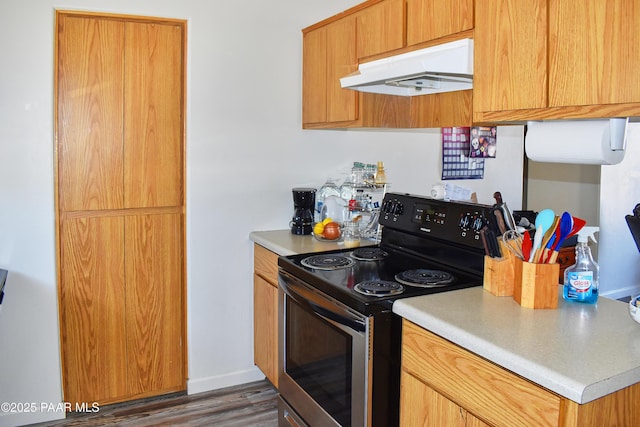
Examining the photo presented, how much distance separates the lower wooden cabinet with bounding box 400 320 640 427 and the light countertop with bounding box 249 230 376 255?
0.98m

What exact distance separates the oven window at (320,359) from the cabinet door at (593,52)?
1064mm

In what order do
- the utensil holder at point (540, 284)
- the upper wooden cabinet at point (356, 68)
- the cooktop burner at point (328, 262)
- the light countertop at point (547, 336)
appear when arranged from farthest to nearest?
1. the upper wooden cabinet at point (356, 68)
2. the cooktop burner at point (328, 262)
3. the utensil holder at point (540, 284)
4. the light countertop at point (547, 336)

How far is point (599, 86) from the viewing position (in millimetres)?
1517

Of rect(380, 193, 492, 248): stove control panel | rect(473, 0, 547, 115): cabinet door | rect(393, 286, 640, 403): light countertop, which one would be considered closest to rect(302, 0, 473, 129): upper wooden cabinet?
rect(473, 0, 547, 115): cabinet door

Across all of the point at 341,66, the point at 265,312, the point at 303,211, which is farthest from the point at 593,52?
the point at 265,312

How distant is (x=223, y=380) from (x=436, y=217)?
5.29 feet

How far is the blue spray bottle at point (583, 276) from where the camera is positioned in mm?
1637

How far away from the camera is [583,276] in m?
1.64

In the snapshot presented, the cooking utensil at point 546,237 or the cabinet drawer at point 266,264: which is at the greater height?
the cooking utensil at point 546,237

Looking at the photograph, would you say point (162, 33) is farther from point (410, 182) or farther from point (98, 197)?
point (410, 182)

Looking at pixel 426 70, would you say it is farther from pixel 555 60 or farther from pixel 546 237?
pixel 546 237

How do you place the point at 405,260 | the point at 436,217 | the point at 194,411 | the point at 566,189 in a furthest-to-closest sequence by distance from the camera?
the point at 566,189 < the point at 194,411 < the point at 405,260 < the point at 436,217

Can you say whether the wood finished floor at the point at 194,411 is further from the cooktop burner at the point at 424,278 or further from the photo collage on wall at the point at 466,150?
the photo collage on wall at the point at 466,150

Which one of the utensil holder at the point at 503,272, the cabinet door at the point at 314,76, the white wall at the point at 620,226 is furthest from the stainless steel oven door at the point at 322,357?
the white wall at the point at 620,226
